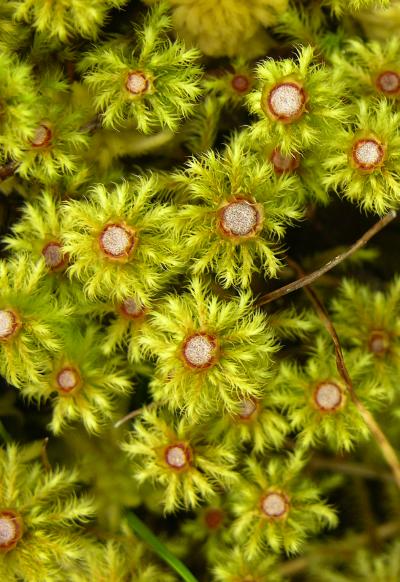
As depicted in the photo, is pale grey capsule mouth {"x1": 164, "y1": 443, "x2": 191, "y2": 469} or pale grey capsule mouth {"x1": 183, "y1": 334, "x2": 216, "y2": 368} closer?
pale grey capsule mouth {"x1": 183, "y1": 334, "x2": 216, "y2": 368}

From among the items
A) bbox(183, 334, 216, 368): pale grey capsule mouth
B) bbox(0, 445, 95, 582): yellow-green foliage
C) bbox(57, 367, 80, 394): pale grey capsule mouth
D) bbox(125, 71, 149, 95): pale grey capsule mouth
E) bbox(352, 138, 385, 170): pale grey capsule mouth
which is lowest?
bbox(0, 445, 95, 582): yellow-green foliage

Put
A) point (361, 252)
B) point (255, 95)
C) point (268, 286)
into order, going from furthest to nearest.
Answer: point (361, 252) → point (268, 286) → point (255, 95)

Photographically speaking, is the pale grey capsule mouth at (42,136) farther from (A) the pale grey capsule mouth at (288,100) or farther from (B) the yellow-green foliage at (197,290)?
(A) the pale grey capsule mouth at (288,100)

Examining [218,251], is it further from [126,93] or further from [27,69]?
[27,69]

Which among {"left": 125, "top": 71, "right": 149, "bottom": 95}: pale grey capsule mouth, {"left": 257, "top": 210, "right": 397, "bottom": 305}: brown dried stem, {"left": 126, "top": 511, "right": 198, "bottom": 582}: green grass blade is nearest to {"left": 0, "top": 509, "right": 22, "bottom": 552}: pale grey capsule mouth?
{"left": 126, "top": 511, "right": 198, "bottom": 582}: green grass blade

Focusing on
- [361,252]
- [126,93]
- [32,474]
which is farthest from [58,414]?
[361,252]

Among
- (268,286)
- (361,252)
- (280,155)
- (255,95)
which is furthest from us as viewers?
(361,252)

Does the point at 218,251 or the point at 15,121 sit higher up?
the point at 15,121

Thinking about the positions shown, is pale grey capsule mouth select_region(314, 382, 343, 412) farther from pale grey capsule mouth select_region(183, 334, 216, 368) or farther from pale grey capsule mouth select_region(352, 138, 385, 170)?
pale grey capsule mouth select_region(352, 138, 385, 170)

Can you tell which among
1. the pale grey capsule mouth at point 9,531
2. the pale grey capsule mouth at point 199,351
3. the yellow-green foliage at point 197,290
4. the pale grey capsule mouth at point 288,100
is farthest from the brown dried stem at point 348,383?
the pale grey capsule mouth at point 9,531
